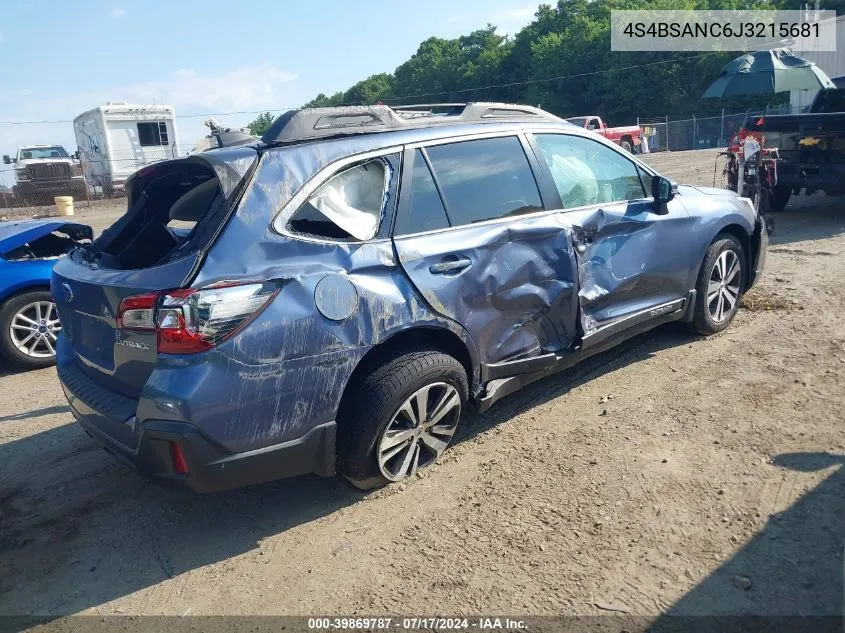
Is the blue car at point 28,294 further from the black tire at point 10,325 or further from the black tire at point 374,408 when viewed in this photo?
the black tire at point 374,408

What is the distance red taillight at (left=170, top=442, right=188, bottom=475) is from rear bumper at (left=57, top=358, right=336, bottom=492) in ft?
0.04

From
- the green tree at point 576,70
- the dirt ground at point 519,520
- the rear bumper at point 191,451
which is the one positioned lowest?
the dirt ground at point 519,520

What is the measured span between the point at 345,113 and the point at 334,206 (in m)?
0.62

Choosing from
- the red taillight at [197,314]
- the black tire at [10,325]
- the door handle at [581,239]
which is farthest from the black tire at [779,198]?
the black tire at [10,325]

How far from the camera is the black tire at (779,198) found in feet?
34.4

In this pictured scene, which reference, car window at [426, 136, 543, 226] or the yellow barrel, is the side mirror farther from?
the yellow barrel

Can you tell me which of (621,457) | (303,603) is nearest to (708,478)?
(621,457)

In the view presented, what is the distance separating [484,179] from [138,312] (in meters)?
2.00

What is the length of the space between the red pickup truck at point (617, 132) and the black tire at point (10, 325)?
79.8ft

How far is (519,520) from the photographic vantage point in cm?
319

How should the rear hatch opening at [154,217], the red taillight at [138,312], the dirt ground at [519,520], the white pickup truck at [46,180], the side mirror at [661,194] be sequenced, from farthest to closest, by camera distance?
the white pickup truck at [46,180], the side mirror at [661,194], the rear hatch opening at [154,217], the red taillight at [138,312], the dirt ground at [519,520]

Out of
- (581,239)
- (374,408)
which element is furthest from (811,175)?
(374,408)

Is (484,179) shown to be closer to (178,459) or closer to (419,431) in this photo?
(419,431)

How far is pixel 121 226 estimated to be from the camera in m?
3.84
